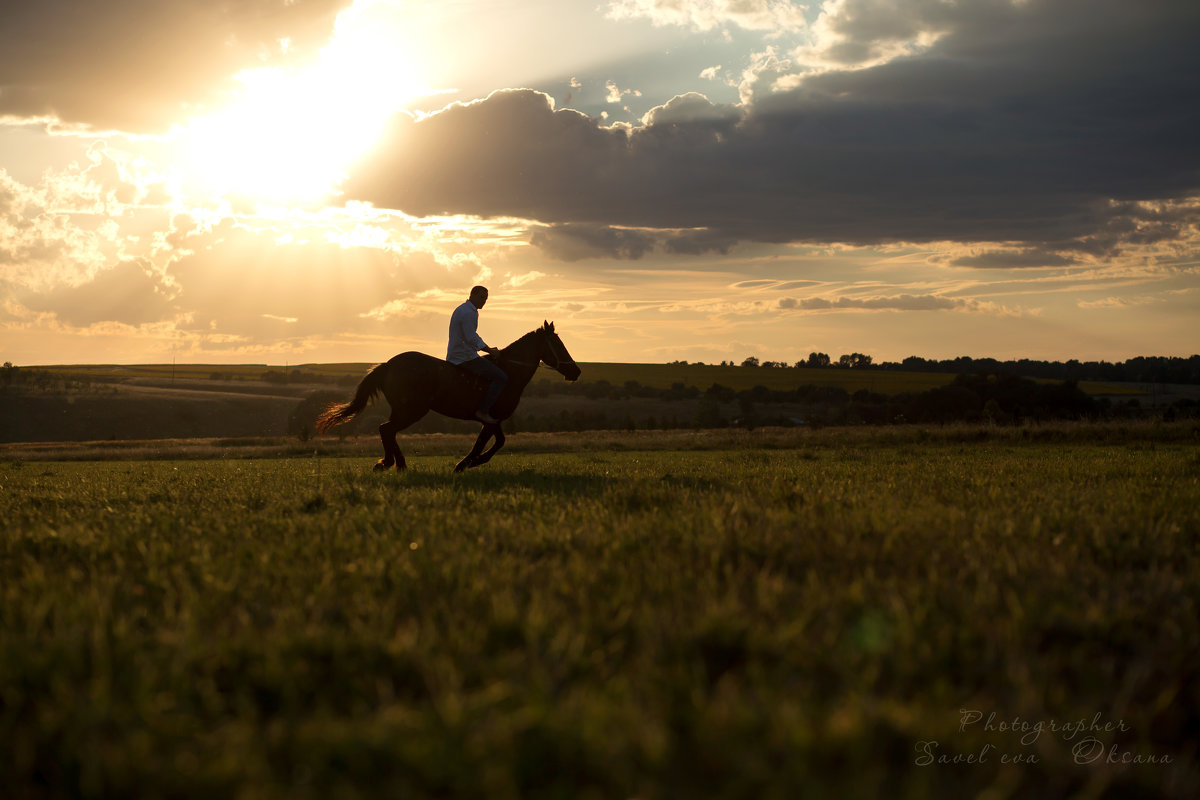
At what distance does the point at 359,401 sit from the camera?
14.3 m

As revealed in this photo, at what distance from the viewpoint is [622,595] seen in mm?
3820

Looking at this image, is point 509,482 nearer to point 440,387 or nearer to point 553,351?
point 440,387

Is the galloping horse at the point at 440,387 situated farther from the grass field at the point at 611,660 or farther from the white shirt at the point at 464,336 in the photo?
the grass field at the point at 611,660

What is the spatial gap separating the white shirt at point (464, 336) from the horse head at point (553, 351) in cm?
130

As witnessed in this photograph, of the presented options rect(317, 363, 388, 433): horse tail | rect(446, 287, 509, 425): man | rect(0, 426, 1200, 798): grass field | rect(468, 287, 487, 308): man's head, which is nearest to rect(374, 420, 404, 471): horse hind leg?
rect(317, 363, 388, 433): horse tail

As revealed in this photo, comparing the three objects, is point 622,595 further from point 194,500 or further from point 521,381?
point 521,381

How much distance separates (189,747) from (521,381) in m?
12.5

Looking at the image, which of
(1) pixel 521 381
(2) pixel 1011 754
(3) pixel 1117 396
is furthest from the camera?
(3) pixel 1117 396

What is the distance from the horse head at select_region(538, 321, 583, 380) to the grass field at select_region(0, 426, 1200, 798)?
29.6ft

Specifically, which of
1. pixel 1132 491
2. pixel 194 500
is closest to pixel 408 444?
pixel 194 500

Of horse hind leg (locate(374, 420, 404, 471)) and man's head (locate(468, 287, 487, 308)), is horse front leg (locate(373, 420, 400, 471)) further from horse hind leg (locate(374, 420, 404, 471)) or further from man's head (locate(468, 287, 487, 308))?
man's head (locate(468, 287, 487, 308))

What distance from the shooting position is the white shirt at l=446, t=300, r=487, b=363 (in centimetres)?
1393

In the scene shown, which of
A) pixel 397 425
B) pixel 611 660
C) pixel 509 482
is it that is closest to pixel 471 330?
pixel 397 425

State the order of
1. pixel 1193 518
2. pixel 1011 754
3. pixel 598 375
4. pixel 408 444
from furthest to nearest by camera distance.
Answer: pixel 598 375
pixel 408 444
pixel 1193 518
pixel 1011 754
